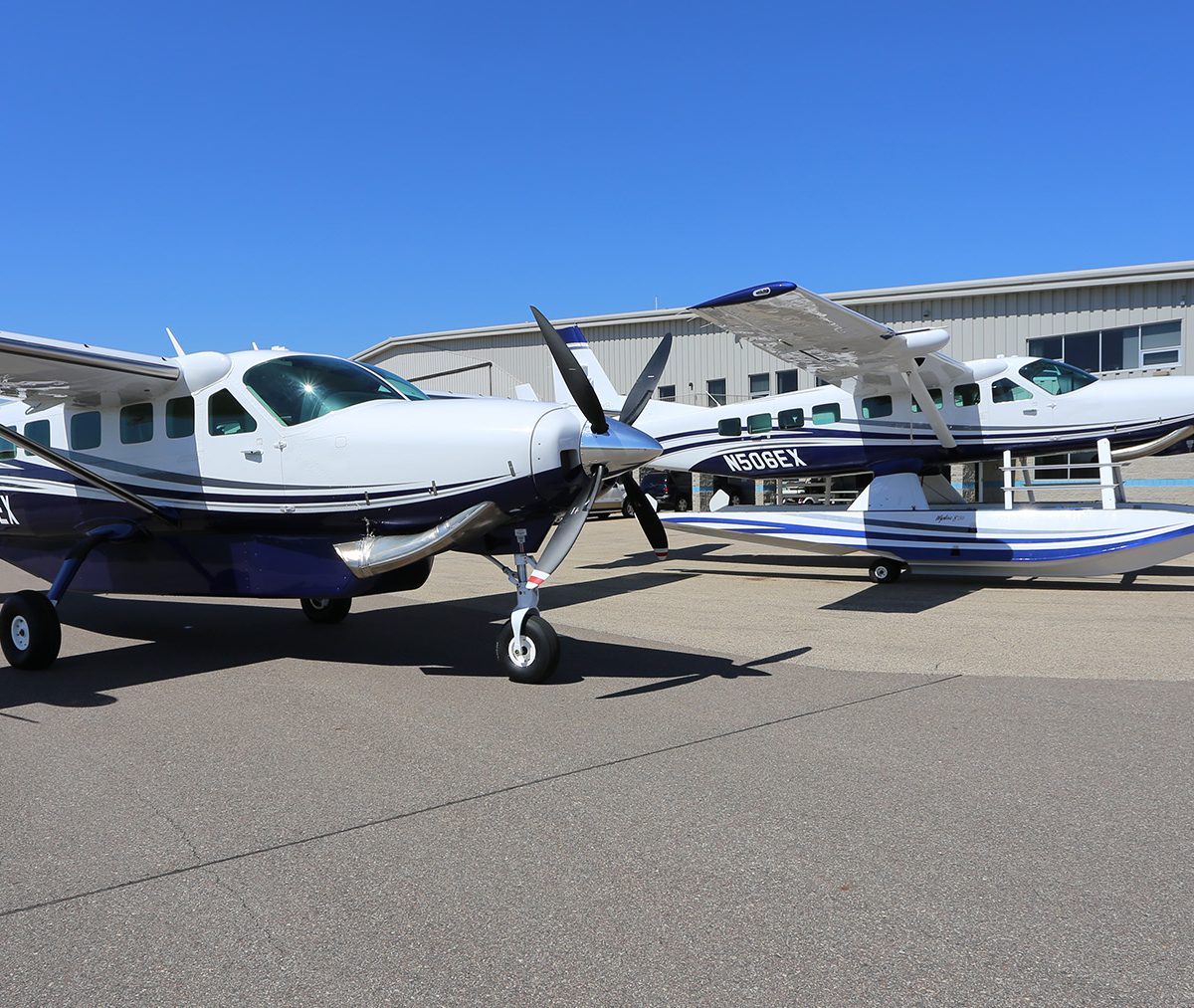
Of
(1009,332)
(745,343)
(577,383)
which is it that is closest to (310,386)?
(577,383)

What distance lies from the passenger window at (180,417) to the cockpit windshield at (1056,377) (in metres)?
11.4

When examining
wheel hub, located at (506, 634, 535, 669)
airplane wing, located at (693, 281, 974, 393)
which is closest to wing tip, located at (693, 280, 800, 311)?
airplane wing, located at (693, 281, 974, 393)

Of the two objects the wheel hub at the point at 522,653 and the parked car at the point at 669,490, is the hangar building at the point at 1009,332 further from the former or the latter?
the wheel hub at the point at 522,653

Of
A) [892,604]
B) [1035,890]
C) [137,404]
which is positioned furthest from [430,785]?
[892,604]

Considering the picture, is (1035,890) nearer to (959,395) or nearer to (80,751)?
(80,751)

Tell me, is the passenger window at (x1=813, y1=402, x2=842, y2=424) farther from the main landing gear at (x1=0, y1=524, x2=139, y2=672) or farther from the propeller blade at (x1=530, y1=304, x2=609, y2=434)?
the main landing gear at (x1=0, y1=524, x2=139, y2=672)

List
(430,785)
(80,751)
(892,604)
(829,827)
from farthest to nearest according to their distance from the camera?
(892,604) → (80,751) → (430,785) → (829,827)

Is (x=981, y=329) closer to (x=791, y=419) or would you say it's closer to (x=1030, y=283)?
(x=1030, y=283)

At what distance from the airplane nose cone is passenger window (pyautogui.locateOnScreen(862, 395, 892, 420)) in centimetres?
890

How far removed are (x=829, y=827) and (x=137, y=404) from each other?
22.8ft

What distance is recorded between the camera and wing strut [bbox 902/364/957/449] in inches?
505

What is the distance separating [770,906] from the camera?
9.66 ft

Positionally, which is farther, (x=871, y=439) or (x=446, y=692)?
(x=871, y=439)

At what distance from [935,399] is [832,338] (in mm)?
2977
